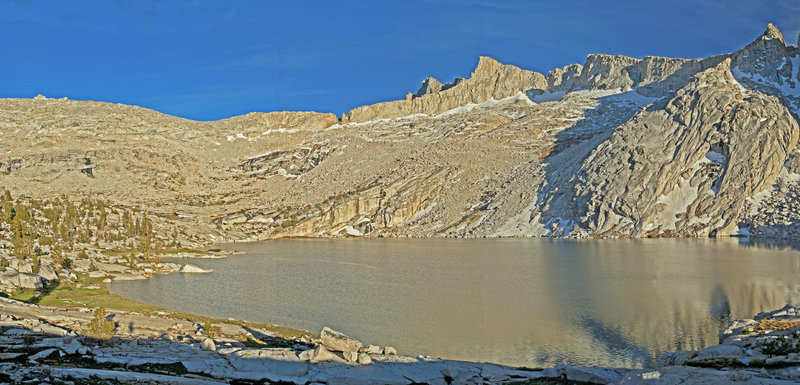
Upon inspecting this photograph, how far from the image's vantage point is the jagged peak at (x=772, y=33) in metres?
164

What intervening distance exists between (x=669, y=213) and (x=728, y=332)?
8840cm

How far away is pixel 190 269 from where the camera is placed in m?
61.4

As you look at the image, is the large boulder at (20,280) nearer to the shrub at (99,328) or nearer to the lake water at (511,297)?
the lake water at (511,297)

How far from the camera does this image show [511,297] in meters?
43.8

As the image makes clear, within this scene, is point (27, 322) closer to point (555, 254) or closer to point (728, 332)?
point (728, 332)

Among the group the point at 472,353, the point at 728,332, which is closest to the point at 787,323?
the point at 728,332

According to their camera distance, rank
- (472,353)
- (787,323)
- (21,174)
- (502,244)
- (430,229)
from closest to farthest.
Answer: (787,323) → (472,353) → (502,244) → (430,229) → (21,174)

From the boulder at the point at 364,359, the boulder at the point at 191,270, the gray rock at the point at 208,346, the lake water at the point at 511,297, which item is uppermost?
the gray rock at the point at 208,346

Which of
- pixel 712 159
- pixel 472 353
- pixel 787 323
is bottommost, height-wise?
pixel 472 353

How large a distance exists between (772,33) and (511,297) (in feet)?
550

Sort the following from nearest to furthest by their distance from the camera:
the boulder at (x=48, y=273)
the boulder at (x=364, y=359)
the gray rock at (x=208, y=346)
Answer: the boulder at (x=364, y=359), the gray rock at (x=208, y=346), the boulder at (x=48, y=273)

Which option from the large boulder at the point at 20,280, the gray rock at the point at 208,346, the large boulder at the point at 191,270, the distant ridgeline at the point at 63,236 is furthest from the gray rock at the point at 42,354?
the large boulder at the point at 191,270

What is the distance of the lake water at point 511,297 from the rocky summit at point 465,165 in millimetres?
33768

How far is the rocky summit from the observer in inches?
4264
